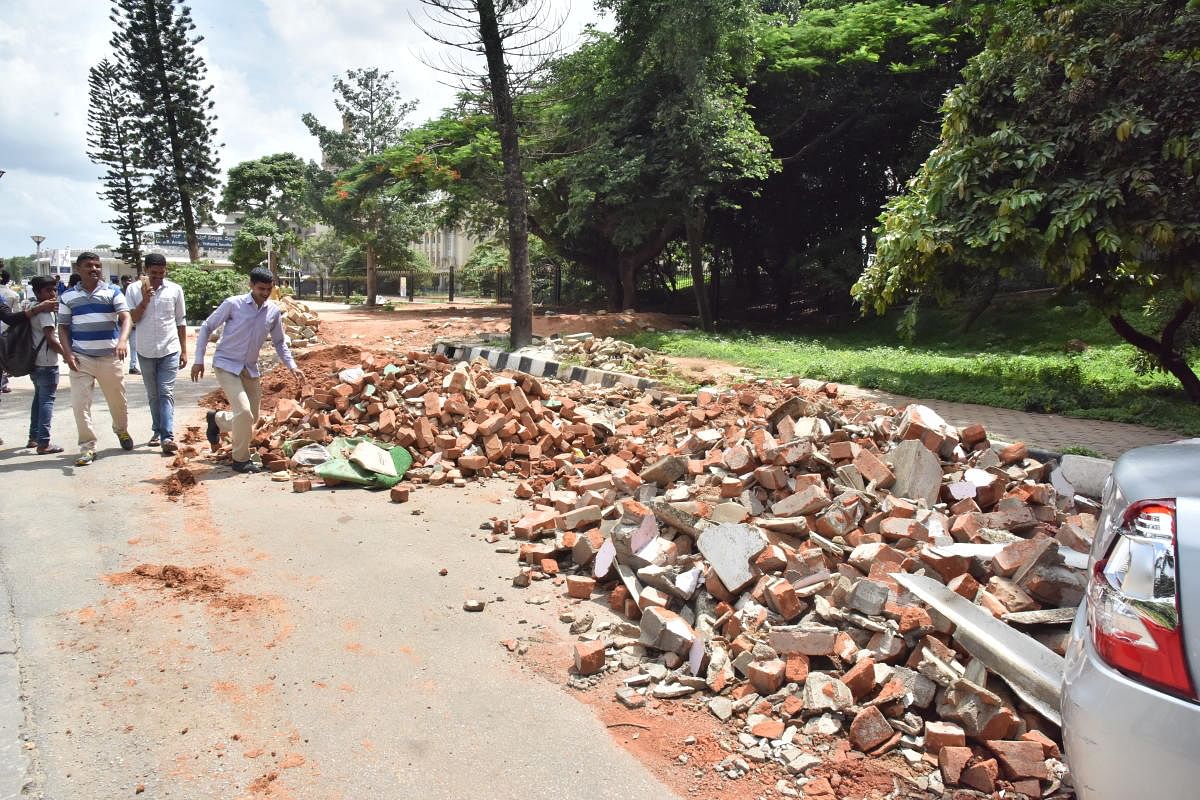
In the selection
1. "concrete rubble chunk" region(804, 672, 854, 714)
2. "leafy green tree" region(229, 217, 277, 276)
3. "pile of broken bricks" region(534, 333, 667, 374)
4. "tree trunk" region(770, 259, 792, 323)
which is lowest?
"concrete rubble chunk" region(804, 672, 854, 714)

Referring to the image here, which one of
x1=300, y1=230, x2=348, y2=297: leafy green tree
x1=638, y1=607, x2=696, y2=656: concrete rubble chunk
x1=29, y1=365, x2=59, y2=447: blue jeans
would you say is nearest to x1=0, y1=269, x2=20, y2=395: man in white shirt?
x1=29, y1=365, x2=59, y2=447: blue jeans

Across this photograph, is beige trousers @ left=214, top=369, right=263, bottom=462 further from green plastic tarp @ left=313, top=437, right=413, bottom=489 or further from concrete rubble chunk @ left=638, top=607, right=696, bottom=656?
concrete rubble chunk @ left=638, top=607, right=696, bottom=656

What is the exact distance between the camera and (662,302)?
27.1 m

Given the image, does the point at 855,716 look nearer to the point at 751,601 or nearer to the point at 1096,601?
the point at 751,601

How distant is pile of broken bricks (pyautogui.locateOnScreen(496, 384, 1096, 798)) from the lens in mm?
2797

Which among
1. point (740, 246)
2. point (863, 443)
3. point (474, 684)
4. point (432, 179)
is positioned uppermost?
point (432, 179)

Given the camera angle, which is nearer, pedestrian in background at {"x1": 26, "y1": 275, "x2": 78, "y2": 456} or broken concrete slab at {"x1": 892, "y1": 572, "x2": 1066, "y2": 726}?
broken concrete slab at {"x1": 892, "y1": 572, "x2": 1066, "y2": 726}

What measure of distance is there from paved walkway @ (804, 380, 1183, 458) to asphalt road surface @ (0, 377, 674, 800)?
471 cm

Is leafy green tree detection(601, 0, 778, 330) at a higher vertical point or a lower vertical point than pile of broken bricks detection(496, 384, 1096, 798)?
higher

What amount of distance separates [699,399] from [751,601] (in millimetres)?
3723

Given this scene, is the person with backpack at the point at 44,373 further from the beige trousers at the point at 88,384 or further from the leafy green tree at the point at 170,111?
the leafy green tree at the point at 170,111

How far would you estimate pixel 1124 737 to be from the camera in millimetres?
1673

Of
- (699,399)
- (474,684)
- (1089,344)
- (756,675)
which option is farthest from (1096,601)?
(1089,344)

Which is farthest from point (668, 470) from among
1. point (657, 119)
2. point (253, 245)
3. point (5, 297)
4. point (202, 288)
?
point (253, 245)
